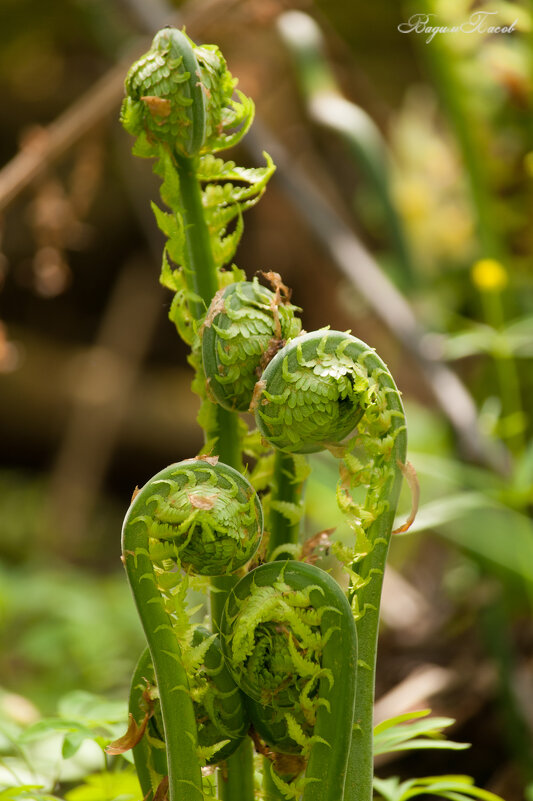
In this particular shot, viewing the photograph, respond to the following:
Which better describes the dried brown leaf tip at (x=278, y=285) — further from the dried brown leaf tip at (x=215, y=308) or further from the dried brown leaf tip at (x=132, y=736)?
the dried brown leaf tip at (x=132, y=736)

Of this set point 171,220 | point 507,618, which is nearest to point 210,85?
point 171,220

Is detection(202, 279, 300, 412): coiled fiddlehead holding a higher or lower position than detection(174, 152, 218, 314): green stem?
lower

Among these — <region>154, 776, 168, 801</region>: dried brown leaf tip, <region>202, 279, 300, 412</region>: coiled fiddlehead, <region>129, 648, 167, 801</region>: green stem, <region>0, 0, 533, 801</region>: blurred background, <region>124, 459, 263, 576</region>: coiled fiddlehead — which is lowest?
<region>154, 776, 168, 801</region>: dried brown leaf tip

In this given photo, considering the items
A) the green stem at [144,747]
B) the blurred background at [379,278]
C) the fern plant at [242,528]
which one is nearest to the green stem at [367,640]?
the fern plant at [242,528]

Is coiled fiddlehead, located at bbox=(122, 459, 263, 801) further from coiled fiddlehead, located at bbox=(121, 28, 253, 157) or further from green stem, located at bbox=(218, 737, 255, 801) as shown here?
coiled fiddlehead, located at bbox=(121, 28, 253, 157)

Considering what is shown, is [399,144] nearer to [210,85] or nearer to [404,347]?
[404,347]

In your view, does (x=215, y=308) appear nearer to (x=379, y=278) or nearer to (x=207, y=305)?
(x=207, y=305)

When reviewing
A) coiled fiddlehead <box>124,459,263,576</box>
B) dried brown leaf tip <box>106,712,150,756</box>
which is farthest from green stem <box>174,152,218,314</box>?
dried brown leaf tip <box>106,712,150,756</box>

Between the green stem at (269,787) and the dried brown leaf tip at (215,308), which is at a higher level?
the dried brown leaf tip at (215,308)
